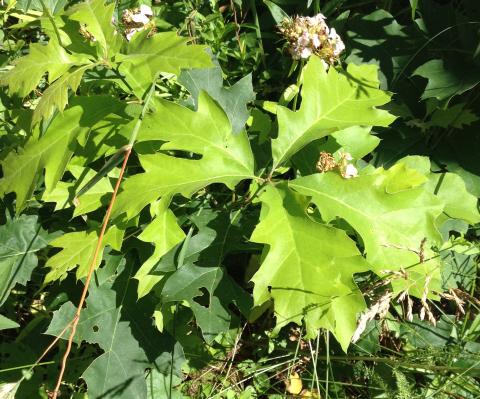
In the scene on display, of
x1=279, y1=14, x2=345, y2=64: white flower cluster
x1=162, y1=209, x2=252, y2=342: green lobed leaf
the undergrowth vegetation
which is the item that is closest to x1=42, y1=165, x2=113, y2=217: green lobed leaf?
the undergrowth vegetation

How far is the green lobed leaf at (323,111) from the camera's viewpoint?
149 centimetres

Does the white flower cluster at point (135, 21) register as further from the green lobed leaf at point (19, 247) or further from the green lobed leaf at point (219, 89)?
the green lobed leaf at point (19, 247)

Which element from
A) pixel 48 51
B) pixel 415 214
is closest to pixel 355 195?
pixel 415 214

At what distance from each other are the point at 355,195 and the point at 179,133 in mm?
511

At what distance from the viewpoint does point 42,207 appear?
73.1 inches

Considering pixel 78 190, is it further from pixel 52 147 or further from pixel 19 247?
pixel 19 247

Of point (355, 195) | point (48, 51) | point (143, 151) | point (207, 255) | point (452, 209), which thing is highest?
point (48, 51)

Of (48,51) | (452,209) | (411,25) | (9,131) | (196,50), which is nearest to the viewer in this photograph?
(196,50)

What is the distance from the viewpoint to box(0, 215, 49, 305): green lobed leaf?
1.69 m

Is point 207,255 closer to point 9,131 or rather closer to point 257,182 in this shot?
point 257,182

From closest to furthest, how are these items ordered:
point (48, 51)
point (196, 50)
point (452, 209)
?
point (196, 50)
point (48, 51)
point (452, 209)

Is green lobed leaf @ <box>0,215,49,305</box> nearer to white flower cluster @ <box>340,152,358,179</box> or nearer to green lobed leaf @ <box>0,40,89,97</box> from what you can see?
green lobed leaf @ <box>0,40,89,97</box>

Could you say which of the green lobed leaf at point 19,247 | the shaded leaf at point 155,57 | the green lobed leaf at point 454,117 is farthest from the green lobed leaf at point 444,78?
the green lobed leaf at point 19,247

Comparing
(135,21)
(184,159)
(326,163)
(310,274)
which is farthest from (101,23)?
(310,274)
